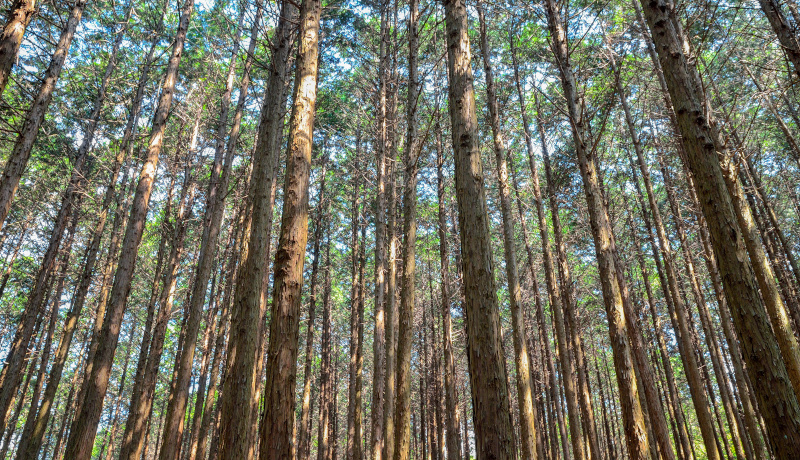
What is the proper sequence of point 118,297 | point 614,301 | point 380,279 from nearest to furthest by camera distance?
point 614,301, point 118,297, point 380,279

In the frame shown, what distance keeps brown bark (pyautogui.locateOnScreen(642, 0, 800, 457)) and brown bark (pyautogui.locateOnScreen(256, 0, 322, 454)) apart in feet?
13.7

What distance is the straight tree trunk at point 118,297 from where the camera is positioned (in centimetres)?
708

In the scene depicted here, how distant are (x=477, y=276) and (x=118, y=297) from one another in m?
7.70

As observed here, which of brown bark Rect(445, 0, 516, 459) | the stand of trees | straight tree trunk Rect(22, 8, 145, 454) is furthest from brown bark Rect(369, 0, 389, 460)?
straight tree trunk Rect(22, 8, 145, 454)

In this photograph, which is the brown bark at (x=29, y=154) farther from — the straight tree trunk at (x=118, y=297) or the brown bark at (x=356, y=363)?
the brown bark at (x=356, y=363)

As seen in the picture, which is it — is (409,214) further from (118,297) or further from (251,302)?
(118,297)

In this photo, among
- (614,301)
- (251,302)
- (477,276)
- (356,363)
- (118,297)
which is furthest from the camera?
(356,363)

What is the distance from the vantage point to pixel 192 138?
14.1 m

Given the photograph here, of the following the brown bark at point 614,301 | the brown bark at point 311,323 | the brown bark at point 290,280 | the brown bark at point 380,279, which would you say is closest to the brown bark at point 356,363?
the brown bark at point 311,323

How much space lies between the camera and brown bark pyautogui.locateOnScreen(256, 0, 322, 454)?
154 inches

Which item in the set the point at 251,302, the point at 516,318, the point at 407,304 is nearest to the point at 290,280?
the point at 251,302

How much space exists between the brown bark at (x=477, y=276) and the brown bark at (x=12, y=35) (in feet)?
22.4

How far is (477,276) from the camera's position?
3.55 metres

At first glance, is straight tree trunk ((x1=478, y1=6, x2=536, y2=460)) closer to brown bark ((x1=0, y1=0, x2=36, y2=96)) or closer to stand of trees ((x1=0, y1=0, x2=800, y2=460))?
stand of trees ((x1=0, y1=0, x2=800, y2=460))
